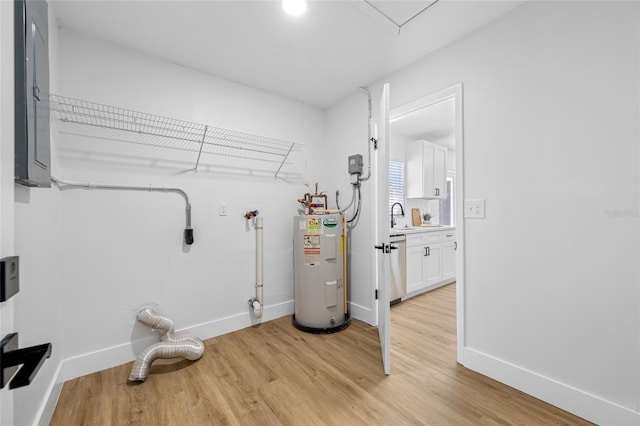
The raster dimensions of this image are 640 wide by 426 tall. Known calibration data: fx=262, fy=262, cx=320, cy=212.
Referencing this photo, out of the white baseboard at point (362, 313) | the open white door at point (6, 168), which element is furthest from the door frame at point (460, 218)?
the open white door at point (6, 168)

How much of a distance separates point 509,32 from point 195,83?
2.45 metres

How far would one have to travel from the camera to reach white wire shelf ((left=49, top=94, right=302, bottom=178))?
6.06 feet

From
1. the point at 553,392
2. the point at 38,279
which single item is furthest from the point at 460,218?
the point at 38,279

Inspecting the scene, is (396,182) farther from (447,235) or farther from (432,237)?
(447,235)

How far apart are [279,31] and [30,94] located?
4.86 feet

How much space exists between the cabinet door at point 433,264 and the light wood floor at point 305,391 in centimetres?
150

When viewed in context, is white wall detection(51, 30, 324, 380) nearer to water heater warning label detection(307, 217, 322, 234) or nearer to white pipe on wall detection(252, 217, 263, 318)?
white pipe on wall detection(252, 217, 263, 318)

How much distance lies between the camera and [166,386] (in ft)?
5.62

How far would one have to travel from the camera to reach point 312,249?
2502mm

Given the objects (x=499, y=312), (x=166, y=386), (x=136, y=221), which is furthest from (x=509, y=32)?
(x=166, y=386)

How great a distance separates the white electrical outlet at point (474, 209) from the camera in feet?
6.05

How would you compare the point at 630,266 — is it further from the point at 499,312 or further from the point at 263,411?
the point at 263,411

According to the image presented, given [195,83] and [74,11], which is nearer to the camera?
[74,11]

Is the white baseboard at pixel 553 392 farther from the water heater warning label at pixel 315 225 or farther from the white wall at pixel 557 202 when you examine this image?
the water heater warning label at pixel 315 225
